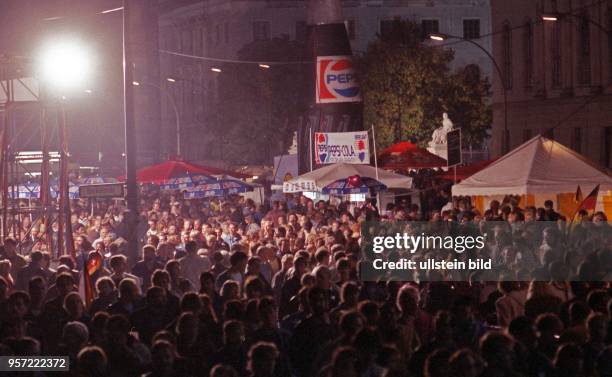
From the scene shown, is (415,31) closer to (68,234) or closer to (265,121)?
(265,121)

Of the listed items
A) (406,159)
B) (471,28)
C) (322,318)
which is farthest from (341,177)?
(471,28)

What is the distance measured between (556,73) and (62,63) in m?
31.6

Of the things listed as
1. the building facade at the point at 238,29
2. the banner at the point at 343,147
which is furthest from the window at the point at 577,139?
the building facade at the point at 238,29

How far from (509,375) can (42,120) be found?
601 inches

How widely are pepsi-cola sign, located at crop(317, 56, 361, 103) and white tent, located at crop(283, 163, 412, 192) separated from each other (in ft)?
26.7

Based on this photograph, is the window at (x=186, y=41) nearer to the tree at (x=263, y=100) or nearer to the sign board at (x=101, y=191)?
the tree at (x=263, y=100)

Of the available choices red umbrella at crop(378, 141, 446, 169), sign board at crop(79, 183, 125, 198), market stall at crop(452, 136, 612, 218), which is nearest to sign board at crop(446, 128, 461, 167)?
market stall at crop(452, 136, 612, 218)

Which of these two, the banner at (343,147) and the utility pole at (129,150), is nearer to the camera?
the utility pole at (129,150)

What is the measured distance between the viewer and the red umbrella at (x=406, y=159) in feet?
113

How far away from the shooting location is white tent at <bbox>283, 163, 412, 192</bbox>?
95.0 ft

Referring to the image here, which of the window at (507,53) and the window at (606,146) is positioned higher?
the window at (507,53)

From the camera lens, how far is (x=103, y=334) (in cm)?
1101

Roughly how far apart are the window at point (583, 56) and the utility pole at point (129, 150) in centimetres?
→ 2874

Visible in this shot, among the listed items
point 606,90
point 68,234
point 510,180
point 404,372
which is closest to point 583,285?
point 404,372
